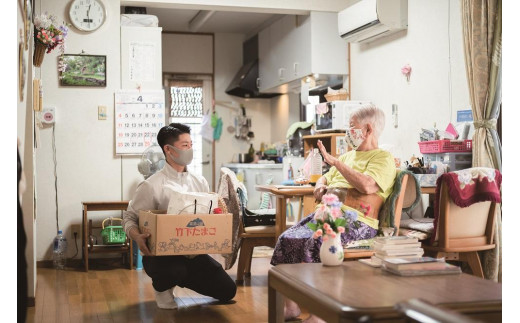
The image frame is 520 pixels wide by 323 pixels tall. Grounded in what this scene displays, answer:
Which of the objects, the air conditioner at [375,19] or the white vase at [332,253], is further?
the air conditioner at [375,19]

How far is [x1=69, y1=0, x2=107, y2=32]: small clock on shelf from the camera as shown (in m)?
5.77

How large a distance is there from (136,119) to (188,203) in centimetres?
255

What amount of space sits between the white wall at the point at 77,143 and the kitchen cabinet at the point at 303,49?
6.58 feet

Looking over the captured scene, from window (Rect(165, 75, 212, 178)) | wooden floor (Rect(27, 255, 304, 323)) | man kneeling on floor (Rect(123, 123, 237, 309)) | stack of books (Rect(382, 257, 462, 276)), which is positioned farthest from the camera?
window (Rect(165, 75, 212, 178))

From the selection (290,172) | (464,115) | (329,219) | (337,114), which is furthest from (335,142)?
(329,219)

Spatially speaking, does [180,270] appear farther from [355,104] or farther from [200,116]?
[200,116]

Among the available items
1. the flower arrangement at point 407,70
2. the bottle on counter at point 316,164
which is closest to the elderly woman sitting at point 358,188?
the bottle on counter at point 316,164

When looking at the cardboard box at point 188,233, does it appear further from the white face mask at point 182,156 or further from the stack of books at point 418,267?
the stack of books at point 418,267

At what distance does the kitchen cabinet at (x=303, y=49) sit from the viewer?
6562mm

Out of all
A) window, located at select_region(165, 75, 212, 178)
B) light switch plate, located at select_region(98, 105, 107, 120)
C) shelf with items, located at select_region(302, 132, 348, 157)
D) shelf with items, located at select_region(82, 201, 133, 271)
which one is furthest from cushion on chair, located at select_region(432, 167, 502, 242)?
window, located at select_region(165, 75, 212, 178)

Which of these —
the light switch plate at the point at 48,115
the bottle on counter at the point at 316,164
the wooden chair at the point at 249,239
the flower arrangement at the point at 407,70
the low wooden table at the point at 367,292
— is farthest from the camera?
the light switch plate at the point at 48,115

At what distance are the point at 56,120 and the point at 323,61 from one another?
2737mm

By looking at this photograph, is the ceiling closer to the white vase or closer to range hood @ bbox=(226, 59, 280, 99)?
range hood @ bbox=(226, 59, 280, 99)

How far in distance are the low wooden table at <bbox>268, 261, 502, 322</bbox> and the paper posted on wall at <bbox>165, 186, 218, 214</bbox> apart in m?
0.90
